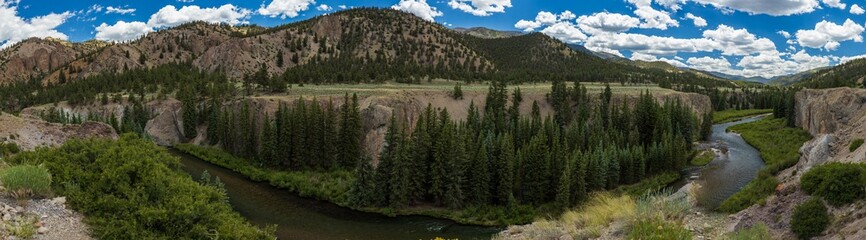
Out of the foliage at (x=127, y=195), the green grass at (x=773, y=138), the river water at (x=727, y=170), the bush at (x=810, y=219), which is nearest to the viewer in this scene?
the bush at (x=810, y=219)

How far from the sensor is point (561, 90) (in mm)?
110875

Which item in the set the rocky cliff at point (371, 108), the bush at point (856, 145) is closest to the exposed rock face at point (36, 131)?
the bush at point (856, 145)

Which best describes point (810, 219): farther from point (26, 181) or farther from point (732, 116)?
point (732, 116)

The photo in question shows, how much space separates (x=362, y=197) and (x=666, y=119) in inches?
2358

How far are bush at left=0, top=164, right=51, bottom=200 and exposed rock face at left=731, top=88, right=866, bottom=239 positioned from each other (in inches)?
860

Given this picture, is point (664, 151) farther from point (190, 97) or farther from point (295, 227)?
point (190, 97)

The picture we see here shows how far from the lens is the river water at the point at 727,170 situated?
61.8m

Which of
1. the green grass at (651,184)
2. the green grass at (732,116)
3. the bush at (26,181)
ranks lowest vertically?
the green grass at (651,184)

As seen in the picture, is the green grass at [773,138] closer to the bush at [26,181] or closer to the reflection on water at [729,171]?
the reflection on water at [729,171]

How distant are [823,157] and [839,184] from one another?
26.0 metres

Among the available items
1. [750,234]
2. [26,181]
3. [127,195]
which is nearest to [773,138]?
[750,234]

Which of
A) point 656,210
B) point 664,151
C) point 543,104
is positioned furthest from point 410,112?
point 656,210

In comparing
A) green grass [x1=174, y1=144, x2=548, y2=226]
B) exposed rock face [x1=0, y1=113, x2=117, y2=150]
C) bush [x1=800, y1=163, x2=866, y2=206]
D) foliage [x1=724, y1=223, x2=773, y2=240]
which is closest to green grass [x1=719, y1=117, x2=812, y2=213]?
green grass [x1=174, y1=144, x2=548, y2=226]

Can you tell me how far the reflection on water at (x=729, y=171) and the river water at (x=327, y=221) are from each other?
1100 inches
